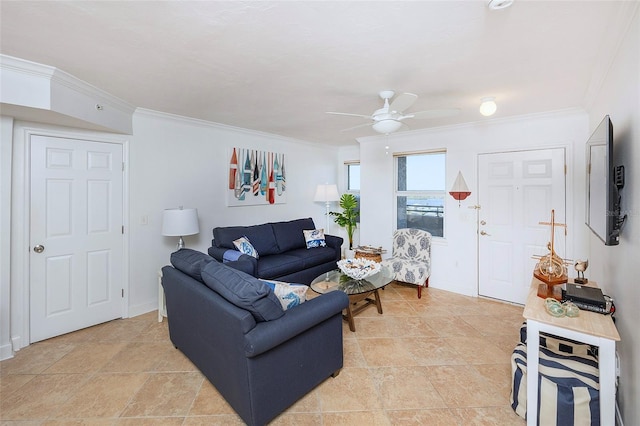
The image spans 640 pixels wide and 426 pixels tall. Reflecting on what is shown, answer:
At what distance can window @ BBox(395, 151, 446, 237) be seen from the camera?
172 inches

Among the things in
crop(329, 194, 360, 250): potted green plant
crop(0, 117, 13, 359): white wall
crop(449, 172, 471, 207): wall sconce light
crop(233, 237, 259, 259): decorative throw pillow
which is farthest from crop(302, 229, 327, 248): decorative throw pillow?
crop(0, 117, 13, 359): white wall

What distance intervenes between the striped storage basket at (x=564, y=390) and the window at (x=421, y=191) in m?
2.67

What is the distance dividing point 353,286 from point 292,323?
1470 millimetres

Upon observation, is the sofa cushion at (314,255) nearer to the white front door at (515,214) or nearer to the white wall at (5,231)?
the white front door at (515,214)

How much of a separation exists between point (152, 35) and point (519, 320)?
4360 millimetres

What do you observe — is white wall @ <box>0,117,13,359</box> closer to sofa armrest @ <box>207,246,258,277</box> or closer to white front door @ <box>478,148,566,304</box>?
sofa armrest @ <box>207,246,258,277</box>

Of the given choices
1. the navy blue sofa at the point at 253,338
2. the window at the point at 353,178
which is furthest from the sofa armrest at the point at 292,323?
the window at the point at 353,178

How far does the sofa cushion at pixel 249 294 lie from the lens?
1673 millimetres

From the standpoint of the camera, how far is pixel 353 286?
10.2 feet

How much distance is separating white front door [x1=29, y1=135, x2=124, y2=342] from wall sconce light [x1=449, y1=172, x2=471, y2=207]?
4.33 m

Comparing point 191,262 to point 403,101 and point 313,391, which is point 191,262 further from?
point 403,101

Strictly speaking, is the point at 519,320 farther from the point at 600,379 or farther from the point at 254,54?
the point at 254,54

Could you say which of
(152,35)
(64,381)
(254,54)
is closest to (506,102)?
(254,54)

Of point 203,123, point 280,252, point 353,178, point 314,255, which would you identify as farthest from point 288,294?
point 353,178
